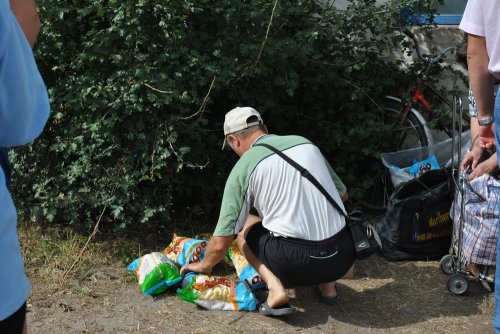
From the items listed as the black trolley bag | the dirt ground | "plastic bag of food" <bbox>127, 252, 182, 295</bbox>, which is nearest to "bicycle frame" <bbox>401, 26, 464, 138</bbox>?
the black trolley bag

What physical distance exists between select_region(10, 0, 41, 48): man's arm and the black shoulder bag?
6.50 ft

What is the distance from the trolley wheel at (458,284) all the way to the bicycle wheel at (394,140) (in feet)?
4.57

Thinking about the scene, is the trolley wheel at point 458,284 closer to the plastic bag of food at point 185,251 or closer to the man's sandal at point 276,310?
the man's sandal at point 276,310

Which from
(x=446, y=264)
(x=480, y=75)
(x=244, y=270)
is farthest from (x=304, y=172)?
(x=446, y=264)

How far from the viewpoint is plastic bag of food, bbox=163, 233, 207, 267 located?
4309 mm

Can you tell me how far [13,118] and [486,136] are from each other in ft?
8.10

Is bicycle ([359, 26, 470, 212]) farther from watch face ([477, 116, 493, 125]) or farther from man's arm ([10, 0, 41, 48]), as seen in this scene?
man's arm ([10, 0, 41, 48])

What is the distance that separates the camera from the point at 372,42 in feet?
18.4

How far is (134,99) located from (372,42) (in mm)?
2325

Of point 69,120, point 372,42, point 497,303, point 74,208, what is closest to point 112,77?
point 69,120

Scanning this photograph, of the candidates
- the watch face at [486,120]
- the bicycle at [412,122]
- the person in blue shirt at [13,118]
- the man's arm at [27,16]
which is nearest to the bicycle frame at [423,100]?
the bicycle at [412,122]

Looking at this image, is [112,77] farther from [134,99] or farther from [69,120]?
[69,120]

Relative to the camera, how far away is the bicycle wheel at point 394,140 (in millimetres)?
5586

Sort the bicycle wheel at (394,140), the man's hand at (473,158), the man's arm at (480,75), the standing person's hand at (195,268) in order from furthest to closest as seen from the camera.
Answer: the bicycle wheel at (394,140)
the standing person's hand at (195,268)
the man's hand at (473,158)
the man's arm at (480,75)
